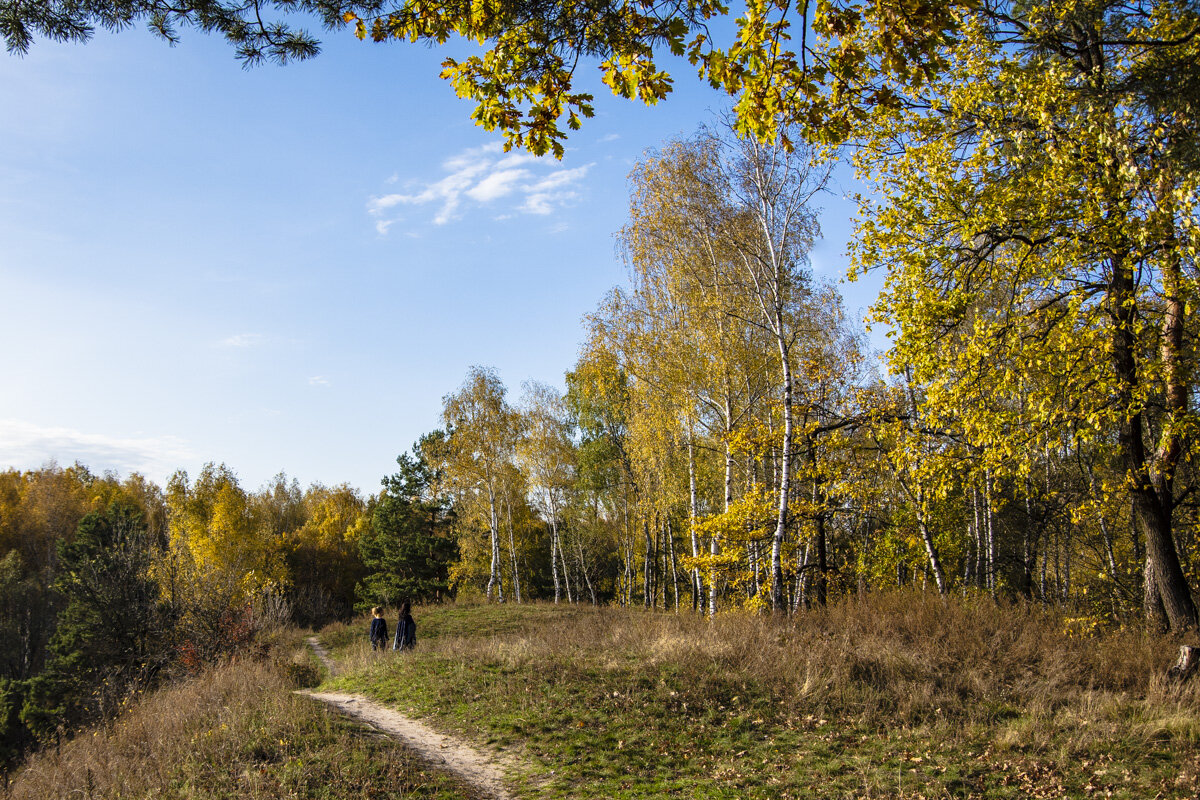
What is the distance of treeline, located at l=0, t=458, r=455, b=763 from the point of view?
51.1 feet

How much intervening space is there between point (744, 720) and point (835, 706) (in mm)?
1103

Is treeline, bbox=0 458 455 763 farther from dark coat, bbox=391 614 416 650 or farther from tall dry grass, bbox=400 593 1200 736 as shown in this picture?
tall dry grass, bbox=400 593 1200 736

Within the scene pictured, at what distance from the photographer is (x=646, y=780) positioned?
6.51 metres

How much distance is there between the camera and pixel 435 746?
25.5 feet

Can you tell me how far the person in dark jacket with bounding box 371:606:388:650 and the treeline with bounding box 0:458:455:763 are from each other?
3.28 m

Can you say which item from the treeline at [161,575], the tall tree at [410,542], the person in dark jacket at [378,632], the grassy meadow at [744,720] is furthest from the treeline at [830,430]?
the treeline at [161,575]

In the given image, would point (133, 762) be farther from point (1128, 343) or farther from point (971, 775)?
point (1128, 343)

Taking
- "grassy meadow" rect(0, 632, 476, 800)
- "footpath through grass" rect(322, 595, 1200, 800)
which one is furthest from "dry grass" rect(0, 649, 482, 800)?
"footpath through grass" rect(322, 595, 1200, 800)

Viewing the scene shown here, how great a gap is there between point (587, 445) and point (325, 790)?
93.8 ft

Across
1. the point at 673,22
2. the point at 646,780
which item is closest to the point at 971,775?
the point at 646,780

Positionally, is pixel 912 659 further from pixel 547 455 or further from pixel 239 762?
pixel 547 455

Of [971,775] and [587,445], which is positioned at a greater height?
[587,445]

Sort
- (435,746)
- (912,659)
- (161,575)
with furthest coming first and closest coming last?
1. (161,575)
2. (912,659)
3. (435,746)

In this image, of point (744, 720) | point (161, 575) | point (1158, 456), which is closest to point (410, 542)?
point (161, 575)
